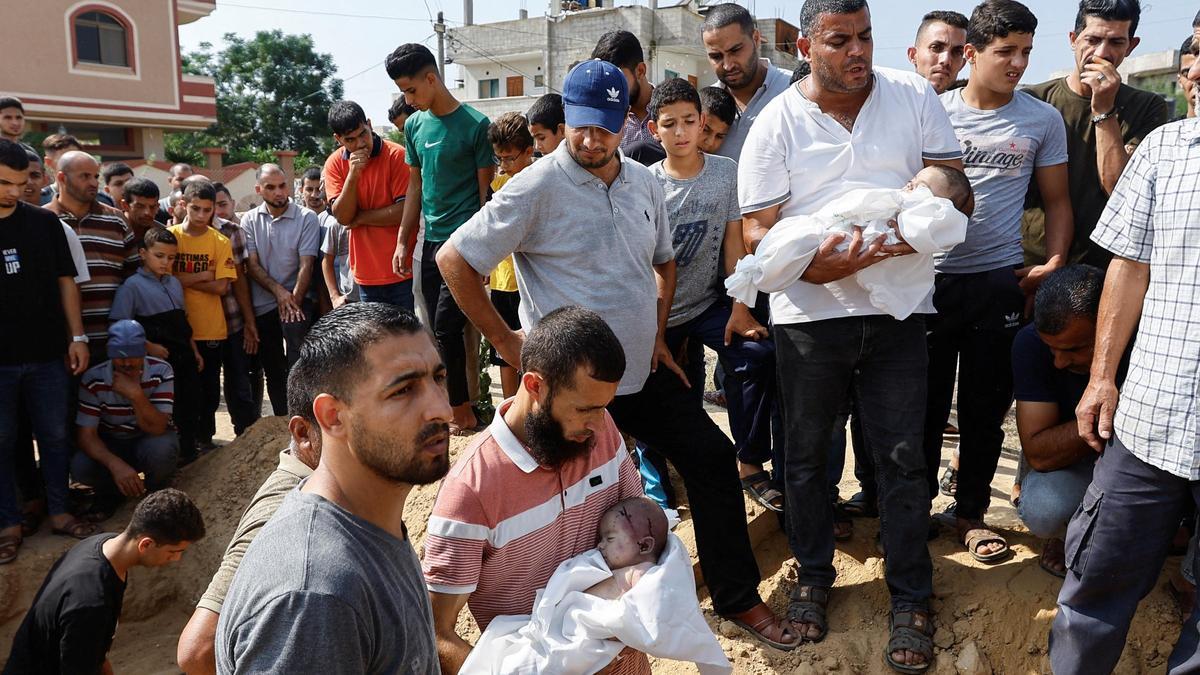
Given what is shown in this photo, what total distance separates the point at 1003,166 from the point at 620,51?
2.09 metres

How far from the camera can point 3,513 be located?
5.23m

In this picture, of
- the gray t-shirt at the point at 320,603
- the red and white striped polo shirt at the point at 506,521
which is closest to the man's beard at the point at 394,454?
the gray t-shirt at the point at 320,603

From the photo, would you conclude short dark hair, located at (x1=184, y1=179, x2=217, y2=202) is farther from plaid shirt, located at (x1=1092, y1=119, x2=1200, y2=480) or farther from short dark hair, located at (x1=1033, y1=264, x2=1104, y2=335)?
plaid shirt, located at (x1=1092, y1=119, x2=1200, y2=480)

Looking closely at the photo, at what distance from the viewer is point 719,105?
4355mm

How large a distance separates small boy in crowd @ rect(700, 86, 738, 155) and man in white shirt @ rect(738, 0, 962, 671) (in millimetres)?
1034

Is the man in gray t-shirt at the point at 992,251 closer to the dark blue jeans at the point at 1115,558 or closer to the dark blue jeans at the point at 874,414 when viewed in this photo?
the dark blue jeans at the point at 874,414

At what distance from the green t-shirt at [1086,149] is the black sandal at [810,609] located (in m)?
1.97

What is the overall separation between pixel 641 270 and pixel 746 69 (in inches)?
66.1

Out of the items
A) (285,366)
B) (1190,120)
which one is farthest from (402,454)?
(285,366)

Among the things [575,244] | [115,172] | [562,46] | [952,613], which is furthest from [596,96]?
[562,46]

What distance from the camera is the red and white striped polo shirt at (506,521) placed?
242 cm

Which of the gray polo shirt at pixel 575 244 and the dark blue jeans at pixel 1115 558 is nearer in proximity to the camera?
the dark blue jeans at pixel 1115 558

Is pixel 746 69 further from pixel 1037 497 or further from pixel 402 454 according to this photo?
pixel 402 454

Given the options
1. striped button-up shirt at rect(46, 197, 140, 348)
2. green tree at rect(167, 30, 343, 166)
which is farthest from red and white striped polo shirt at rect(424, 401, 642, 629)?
green tree at rect(167, 30, 343, 166)
